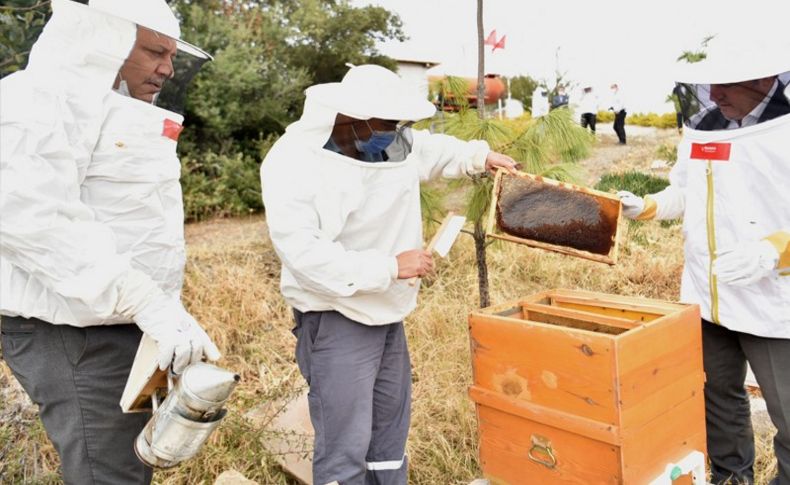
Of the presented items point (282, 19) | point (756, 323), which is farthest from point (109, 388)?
point (282, 19)

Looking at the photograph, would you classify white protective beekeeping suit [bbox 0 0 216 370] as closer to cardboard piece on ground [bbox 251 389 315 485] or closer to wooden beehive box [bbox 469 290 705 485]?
wooden beehive box [bbox 469 290 705 485]

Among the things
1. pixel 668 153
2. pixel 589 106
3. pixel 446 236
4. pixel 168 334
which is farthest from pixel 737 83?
pixel 589 106

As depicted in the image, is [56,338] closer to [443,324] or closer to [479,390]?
[479,390]

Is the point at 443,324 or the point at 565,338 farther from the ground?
the point at 565,338

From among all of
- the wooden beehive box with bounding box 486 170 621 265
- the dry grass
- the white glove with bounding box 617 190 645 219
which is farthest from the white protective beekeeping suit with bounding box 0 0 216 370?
the white glove with bounding box 617 190 645 219

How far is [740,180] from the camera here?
225 cm

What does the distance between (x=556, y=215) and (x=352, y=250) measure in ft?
2.69

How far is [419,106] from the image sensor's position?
7.39ft

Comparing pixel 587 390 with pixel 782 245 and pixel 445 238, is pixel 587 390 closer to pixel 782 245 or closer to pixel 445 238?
pixel 445 238

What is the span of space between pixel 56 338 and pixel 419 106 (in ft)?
4.40

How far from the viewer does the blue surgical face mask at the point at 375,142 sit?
88.9 inches

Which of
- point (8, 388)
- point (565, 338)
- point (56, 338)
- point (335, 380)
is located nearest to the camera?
point (56, 338)

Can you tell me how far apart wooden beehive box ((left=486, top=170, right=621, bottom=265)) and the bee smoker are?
1.20m

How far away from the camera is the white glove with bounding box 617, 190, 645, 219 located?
8.53ft
